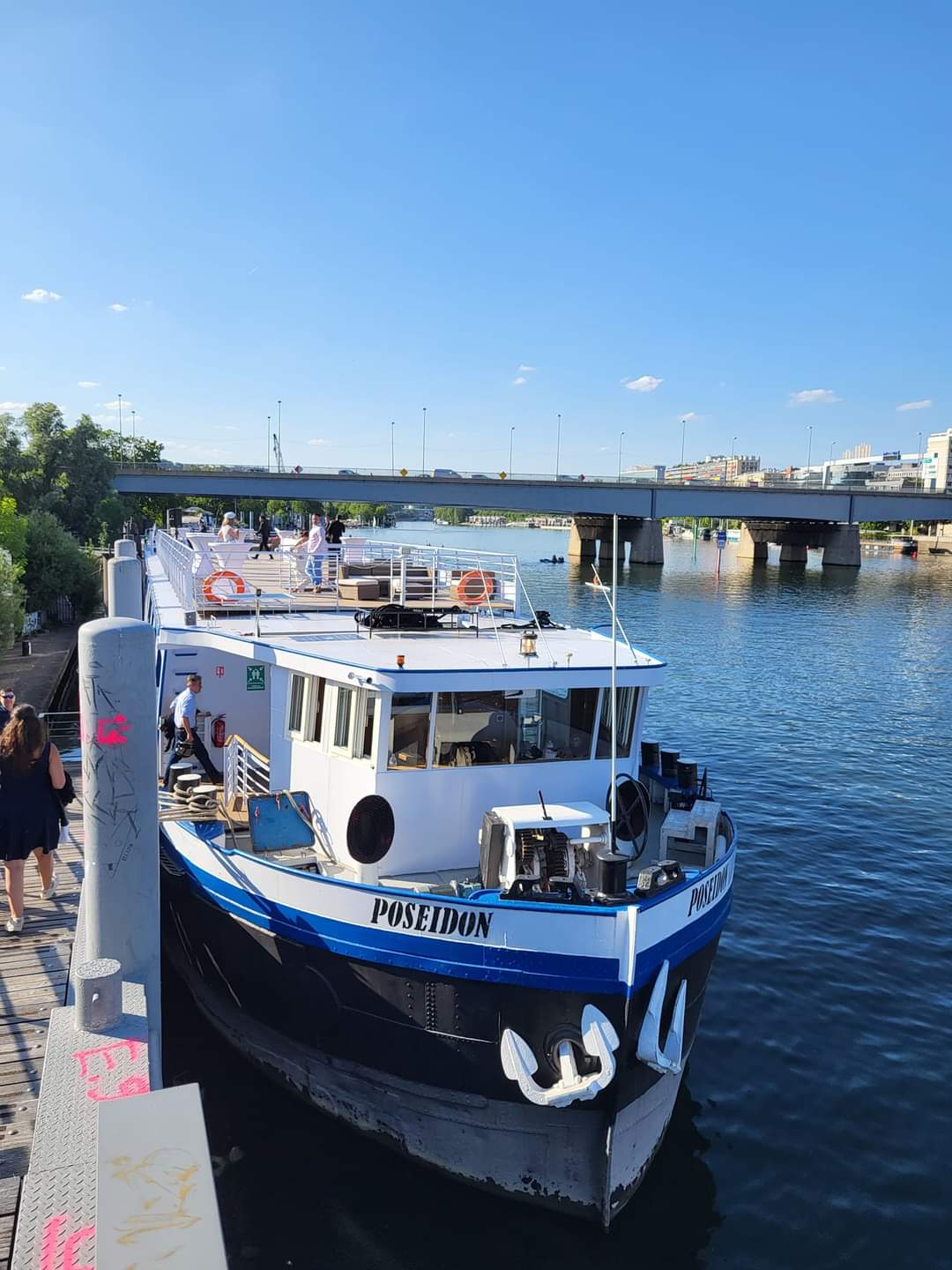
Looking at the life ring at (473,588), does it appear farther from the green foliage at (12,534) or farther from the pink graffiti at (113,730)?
the green foliage at (12,534)

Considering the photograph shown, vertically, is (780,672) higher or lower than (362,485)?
lower

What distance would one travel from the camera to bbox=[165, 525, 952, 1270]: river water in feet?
29.9

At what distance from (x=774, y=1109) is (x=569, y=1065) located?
14.7 ft

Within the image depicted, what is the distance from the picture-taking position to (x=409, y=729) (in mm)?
10703

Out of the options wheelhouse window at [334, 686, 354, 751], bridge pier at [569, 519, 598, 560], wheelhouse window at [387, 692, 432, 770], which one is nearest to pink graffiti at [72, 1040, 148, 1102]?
wheelhouse window at [387, 692, 432, 770]

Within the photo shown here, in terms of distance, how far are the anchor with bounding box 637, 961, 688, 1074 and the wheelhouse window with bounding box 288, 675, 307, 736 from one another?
220 inches

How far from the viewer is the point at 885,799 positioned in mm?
23469

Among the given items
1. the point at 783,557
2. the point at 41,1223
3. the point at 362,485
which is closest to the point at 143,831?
the point at 41,1223

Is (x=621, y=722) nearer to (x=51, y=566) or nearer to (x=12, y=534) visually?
(x=12, y=534)

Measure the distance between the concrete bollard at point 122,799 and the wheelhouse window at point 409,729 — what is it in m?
3.20

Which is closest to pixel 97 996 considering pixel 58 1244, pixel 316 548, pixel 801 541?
pixel 58 1244

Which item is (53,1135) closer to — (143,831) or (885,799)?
(143,831)

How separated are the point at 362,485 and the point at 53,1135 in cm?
7626

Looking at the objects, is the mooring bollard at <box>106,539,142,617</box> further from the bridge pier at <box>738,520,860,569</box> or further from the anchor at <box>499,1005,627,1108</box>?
the bridge pier at <box>738,520,860,569</box>
